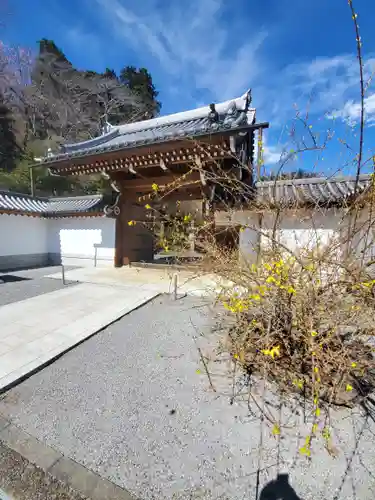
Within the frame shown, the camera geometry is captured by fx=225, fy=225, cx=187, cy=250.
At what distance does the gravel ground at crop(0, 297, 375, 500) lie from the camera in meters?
1.35

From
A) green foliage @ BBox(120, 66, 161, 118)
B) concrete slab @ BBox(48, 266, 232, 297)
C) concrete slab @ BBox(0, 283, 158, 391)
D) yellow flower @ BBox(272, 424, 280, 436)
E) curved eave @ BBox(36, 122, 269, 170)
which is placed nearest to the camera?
yellow flower @ BBox(272, 424, 280, 436)

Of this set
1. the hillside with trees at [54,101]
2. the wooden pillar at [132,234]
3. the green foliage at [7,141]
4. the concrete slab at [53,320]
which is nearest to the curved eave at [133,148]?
the wooden pillar at [132,234]

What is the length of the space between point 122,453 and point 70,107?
24796mm

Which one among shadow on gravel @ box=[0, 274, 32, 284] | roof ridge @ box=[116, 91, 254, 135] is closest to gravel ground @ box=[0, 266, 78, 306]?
shadow on gravel @ box=[0, 274, 32, 284]

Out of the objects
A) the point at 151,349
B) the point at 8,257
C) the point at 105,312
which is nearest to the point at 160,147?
the point at 105,312

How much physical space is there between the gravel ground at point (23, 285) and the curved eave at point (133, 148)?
3357 millimetres

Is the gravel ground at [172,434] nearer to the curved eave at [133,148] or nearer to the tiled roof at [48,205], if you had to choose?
the curved eave at [133,148]

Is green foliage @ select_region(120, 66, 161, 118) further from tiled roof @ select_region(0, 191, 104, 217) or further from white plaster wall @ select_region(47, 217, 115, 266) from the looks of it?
white plaster wall @ select_region(47, 217, 115, 266)

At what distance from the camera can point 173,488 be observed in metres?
1.33

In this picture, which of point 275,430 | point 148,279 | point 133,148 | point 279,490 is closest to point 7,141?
point 133,148

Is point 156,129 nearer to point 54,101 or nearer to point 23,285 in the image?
point 23,285

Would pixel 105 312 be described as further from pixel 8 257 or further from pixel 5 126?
pixel 5 126

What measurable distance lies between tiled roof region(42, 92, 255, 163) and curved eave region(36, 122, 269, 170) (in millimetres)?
22

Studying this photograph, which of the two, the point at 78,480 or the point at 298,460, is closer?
the point at 78,480
